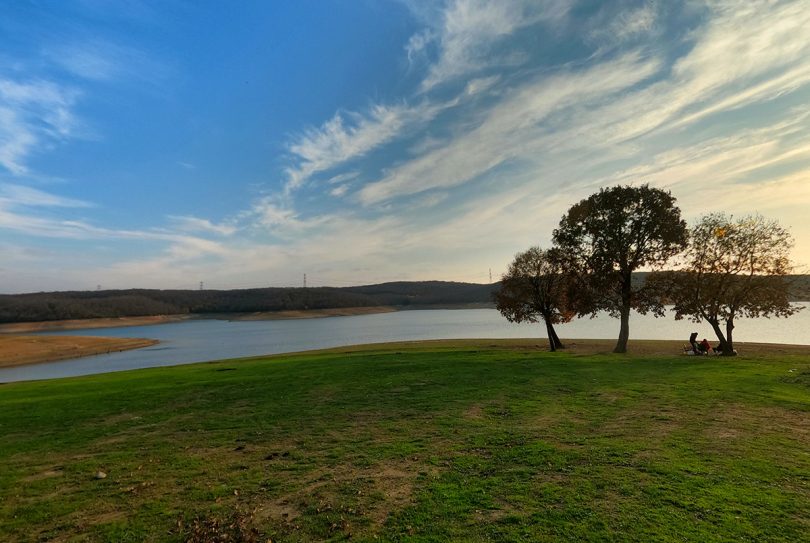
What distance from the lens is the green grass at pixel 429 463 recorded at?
580 centimetres

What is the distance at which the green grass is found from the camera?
5801 millimetres

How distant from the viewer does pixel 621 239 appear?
29.0 metres

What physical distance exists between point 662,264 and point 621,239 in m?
3.35

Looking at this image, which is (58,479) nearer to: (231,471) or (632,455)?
(231,471)

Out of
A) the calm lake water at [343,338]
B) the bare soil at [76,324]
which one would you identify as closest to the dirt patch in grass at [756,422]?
the calm lake water at [343,338]

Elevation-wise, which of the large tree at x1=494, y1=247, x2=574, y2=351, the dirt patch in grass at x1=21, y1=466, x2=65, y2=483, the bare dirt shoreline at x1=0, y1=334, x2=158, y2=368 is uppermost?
the large tree at x1=494, y1=247, x2=574, y2=351

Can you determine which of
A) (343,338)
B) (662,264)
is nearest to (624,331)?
(662,264)

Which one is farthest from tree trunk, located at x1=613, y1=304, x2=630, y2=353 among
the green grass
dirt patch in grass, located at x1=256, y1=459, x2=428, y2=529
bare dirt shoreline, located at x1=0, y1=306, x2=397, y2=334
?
bare dirt shoreline, located at x1=0, y1=306, x2=397, y2=334

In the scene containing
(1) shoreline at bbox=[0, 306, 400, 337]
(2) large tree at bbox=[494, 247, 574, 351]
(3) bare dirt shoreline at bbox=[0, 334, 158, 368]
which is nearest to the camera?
(2) large tree at bbox=[494, 247, 574, 351]

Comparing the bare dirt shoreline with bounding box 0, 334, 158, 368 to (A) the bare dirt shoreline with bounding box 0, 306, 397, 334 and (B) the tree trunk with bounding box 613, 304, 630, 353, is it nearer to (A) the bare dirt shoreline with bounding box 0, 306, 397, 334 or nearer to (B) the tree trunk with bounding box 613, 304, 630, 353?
(A) the bare dirt shoreline with bounding box 0, 306, 397, 334

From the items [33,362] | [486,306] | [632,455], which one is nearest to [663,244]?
[632,455]

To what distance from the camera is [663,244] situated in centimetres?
2852

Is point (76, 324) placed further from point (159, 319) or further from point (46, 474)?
point (46, 474)

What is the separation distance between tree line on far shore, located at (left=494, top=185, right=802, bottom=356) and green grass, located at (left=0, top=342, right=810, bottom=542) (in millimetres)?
13349
